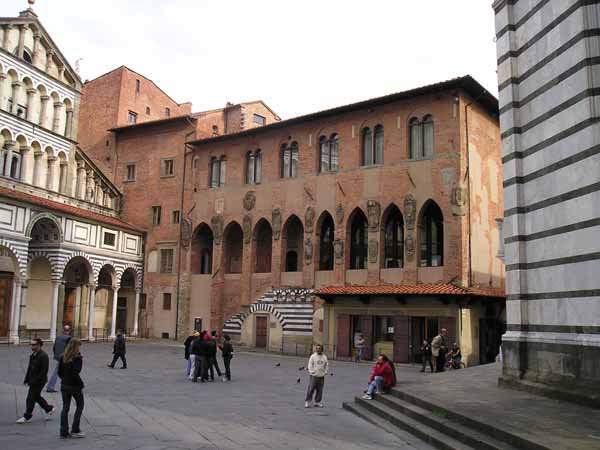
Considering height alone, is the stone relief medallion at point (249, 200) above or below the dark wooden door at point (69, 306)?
above

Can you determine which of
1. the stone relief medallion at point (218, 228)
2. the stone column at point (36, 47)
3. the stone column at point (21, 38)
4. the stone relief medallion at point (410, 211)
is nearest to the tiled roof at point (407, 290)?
the stone relief medallion at point (410, 211)

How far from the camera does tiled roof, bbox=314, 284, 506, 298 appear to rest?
86.5ft

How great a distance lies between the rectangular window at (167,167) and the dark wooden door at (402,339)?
19.0 metres

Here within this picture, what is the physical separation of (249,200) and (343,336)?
10061 millimetres

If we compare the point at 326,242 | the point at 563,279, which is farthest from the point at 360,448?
the point at 326,242

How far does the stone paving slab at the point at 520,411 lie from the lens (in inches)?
319

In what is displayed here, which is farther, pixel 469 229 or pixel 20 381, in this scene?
pixel 469 229

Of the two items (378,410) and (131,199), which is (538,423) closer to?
(378,410)

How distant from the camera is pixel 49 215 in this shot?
31391 millimetres

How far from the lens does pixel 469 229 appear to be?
2831cm

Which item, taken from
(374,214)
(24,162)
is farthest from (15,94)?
(374,214)

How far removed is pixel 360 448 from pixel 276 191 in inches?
1010

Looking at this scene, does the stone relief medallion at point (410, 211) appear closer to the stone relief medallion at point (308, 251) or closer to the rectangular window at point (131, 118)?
the stone relief medallion at point (308, 251)

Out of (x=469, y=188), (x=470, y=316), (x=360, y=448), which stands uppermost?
(x=469, y=188)
